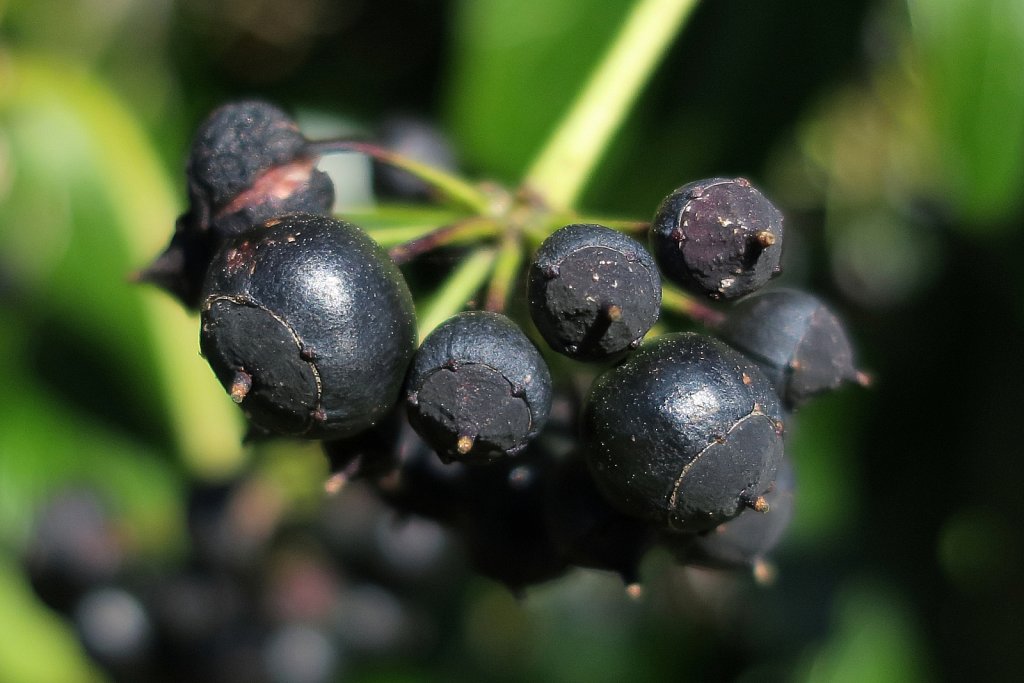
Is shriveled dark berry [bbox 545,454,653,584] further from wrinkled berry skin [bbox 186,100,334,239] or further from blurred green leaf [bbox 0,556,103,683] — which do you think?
blurred green leaf [bbox 0,556,103,683]

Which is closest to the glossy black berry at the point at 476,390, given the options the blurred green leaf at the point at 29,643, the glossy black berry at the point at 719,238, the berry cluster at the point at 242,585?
the glossy black berry at the point at 719,238

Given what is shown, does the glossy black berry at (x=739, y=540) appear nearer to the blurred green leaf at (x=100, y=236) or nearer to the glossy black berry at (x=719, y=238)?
the glossy black berry at (x=719, y=238)

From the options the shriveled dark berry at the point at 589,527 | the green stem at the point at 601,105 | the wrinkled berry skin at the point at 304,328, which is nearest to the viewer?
the wrinkled berry skin at the point at 304,328

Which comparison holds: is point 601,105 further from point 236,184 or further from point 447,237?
point 236,184

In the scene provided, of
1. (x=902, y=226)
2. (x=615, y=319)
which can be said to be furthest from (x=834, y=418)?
(x=615, y=319)

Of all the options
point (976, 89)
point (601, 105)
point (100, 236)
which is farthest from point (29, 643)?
point (976, 89)

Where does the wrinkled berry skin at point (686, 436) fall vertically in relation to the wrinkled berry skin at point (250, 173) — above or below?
below

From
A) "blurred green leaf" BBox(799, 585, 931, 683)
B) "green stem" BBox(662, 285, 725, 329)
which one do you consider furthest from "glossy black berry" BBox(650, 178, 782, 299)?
"blurred green leaf" BBox(799, 585, 931, 683)
